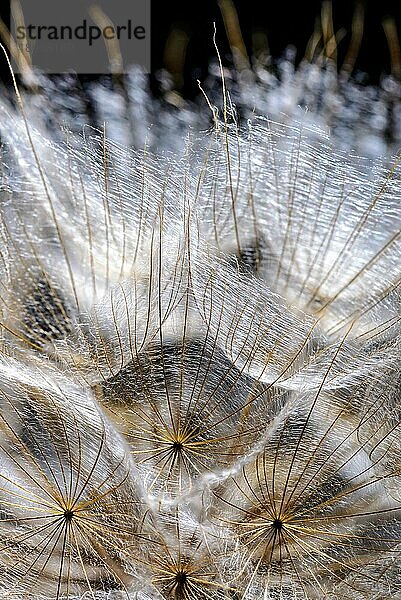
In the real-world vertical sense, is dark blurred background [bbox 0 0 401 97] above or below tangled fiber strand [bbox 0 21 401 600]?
above

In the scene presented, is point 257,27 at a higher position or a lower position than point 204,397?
higher

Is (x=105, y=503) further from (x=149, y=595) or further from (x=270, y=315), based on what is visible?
(x=270, y=315)

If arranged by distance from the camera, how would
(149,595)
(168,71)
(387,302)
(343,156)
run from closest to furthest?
(149,595)
(387,302)
(343,156)
(168,71)

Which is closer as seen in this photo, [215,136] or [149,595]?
[149,595]

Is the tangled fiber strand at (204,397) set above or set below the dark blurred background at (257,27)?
below

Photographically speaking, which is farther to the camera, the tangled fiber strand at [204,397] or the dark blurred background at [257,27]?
the dark blurred background at [257,27]

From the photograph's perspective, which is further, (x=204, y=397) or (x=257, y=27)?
(x=257, y=27)

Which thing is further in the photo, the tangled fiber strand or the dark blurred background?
the dark blurred background

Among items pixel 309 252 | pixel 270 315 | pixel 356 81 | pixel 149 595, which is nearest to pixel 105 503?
pixel 149 595
